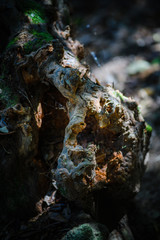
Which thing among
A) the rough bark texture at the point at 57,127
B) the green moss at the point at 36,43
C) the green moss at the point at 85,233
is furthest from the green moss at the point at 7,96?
the green moss at the point at 85,233

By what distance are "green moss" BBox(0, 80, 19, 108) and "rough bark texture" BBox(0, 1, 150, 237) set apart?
1 cm

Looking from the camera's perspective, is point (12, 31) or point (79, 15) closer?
point (12, 31)

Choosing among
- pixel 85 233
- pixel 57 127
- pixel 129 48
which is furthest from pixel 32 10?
pixel 129 48

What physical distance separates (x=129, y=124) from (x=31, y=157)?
119 centimetres

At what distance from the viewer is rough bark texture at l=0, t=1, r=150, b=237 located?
194 centimetres

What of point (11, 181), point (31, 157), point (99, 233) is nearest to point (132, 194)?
point (99, 233)

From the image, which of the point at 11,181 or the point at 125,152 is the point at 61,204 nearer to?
the point at 11,181

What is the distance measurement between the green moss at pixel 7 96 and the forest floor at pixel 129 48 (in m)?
1.90

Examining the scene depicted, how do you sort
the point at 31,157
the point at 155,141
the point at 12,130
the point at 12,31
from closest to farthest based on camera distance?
1. the point at 12,130
2. the point at 31,157
3. the point at 12,31
4. the point at 155,141

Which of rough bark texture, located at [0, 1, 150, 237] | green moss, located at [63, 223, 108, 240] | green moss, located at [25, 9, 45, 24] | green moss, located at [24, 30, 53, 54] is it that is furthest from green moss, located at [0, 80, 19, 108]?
green moss, located at [63, 223, 108, 240]

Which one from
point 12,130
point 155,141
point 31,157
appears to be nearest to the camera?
point 12,130

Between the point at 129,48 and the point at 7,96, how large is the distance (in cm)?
653

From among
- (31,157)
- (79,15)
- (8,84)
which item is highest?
(79,15)

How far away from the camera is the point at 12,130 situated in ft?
6.97
